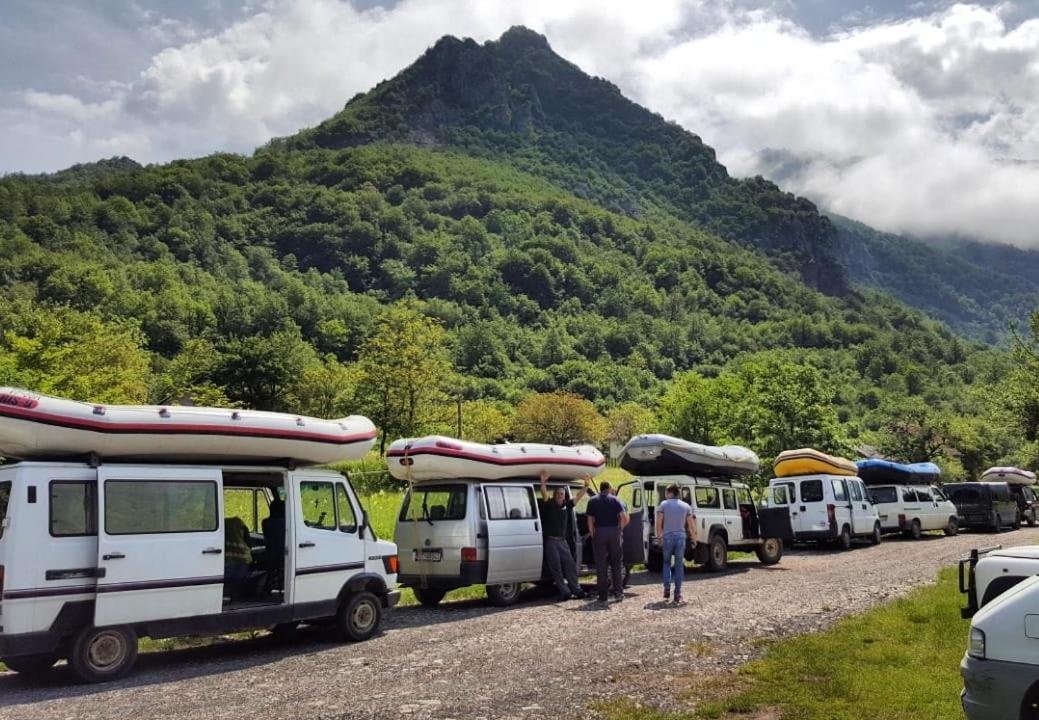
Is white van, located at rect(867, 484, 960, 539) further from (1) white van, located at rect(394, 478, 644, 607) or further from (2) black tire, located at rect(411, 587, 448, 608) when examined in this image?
(2) black tire, located at rect(411, 587, 448, 608)

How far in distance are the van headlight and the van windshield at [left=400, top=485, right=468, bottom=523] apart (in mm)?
9132

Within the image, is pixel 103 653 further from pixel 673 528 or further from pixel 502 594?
pixel 673 528

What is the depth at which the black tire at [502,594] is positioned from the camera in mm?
14289

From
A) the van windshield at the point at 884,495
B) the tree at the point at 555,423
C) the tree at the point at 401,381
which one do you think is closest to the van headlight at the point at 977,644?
the van windshield at the point at 884,495

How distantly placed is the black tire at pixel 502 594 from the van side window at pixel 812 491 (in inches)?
522

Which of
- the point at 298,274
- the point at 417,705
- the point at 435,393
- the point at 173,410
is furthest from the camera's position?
the point at 298,274

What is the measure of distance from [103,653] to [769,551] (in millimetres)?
15977

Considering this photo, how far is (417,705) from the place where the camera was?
7.59 m

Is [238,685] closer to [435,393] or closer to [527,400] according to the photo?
[435,393]

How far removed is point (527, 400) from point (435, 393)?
4922 cm

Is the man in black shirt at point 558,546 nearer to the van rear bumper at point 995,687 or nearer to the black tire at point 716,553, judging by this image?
the black tire at point 716,553

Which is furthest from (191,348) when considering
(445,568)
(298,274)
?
(445,568)

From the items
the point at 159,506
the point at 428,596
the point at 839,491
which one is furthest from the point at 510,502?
the point at 839,491

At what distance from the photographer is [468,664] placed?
367 inches
